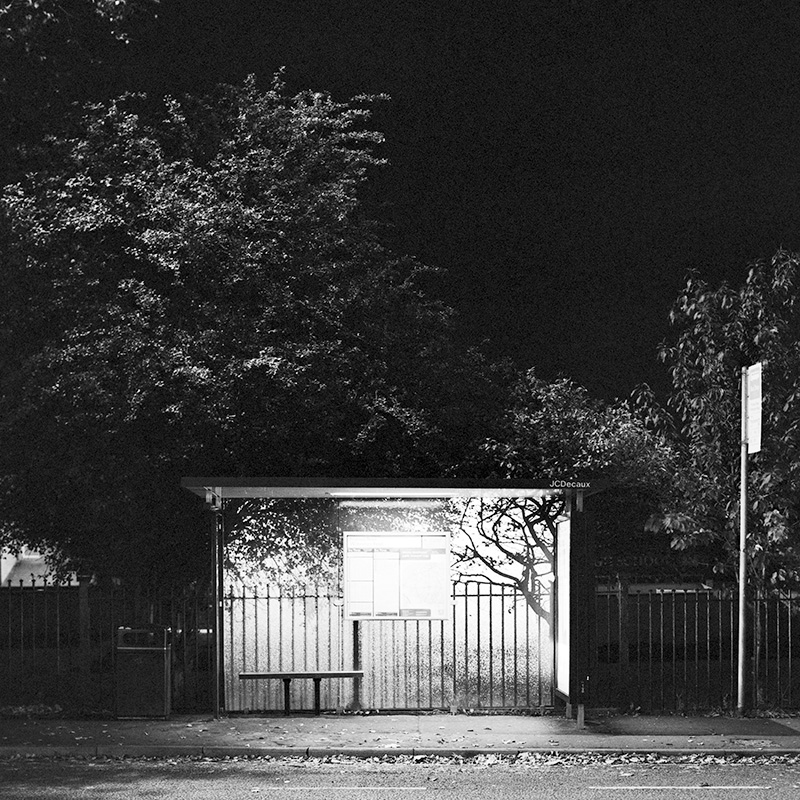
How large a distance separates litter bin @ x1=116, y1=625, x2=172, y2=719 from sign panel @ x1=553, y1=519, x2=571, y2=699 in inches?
176

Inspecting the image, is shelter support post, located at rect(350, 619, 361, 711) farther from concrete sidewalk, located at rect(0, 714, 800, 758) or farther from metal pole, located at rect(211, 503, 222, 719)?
metal pole, located at rect(211, 503, 222, 719)

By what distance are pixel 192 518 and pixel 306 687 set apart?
17.7ft

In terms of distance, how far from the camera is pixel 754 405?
16938 mm

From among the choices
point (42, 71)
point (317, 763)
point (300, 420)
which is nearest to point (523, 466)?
point (300, 420)

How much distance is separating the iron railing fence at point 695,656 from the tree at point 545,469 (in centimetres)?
114

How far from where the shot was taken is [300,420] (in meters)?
21.5

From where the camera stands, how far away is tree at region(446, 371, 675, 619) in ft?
55.9

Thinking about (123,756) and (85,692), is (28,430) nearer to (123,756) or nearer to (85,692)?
(85,692)

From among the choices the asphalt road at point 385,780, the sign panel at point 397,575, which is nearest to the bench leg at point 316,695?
the sign panel at point 397,575

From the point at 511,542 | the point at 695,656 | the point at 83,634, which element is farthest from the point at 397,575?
the point at 83,634

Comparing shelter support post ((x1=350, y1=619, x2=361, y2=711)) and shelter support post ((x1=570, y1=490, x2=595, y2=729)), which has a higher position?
shelter support post ((x1=570, y1=490, x2=595, y2=729))

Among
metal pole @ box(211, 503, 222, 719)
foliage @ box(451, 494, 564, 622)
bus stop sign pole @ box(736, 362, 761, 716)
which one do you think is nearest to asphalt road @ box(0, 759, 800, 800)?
metal pole @ box(211, 503, 222, 719)

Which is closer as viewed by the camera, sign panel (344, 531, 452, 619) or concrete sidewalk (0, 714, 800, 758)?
concrete sidewalk (0, 714, 800, 758)

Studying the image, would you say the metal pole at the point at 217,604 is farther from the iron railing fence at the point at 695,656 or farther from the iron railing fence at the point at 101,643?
the iron railing fence at the point at 695,656
